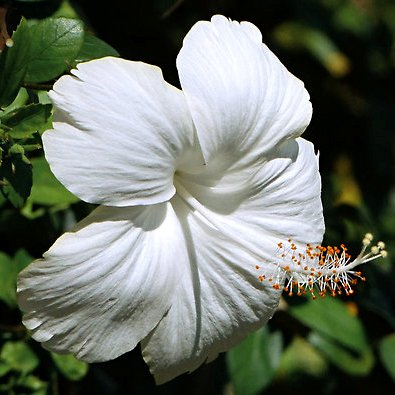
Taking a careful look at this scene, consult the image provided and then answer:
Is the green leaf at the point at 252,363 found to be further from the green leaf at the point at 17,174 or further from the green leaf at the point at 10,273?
the green leaf at the point at 17,174

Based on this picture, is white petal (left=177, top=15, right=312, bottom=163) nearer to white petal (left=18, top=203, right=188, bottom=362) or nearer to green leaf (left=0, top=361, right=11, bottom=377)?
white petal (left=18, top=203, right=188, bottom=362)

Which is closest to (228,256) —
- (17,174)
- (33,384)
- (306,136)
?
(17,174)

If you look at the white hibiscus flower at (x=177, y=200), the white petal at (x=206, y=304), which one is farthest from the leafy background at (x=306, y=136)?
the white petal at (x=206, y=304)

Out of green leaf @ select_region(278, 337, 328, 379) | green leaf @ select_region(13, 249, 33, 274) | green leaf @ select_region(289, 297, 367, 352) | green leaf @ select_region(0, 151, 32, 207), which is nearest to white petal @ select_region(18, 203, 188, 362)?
green leaf @ select_region(0, 151, 32, 207)

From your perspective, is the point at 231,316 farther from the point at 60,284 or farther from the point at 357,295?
the point at 357,295

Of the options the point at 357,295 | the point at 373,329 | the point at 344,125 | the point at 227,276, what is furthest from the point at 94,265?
the point at 344,125
